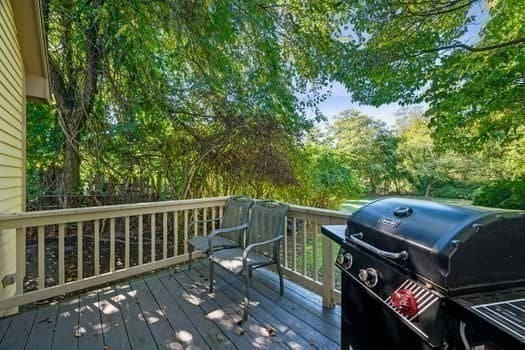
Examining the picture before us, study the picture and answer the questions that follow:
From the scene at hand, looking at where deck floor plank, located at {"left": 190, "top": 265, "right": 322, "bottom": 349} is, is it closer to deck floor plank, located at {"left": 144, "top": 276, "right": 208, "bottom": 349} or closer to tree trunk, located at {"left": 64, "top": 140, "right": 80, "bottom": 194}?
deck floor plank, located at {"left": 144, "top": 276, "right": 208, "bottom": 349}

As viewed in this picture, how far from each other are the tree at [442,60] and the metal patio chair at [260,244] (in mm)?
3114

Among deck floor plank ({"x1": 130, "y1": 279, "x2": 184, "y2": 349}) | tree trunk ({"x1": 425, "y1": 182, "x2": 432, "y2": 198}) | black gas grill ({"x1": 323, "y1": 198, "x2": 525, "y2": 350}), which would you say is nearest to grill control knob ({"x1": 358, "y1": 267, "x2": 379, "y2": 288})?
black gas grill ({"x1": 323, "y1": 198, "x2": 525, "y2": 350})

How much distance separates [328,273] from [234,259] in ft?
2.76

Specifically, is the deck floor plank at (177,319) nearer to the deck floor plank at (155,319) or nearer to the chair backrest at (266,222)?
the deck floor plank at (155,319)

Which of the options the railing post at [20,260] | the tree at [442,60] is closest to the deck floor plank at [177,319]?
the railing post at [20,260]

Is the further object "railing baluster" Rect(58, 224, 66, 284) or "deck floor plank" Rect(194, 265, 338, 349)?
"railing baluster" Rect(58, 224, 66, 284)

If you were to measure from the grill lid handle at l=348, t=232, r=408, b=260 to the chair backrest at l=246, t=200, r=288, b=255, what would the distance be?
1.38 meters

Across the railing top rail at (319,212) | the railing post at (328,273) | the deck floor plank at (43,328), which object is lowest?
the deck floor plank at (43,328)

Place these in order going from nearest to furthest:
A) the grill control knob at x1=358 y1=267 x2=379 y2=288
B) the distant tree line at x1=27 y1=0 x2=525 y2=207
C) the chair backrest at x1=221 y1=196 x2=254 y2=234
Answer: the grill control knob at x1=358 y1=267 x2=379 y2=288 → the chair backrest at x1=221 y1=196 x2=254 y2=234 → the distant tree line at x1=27 y1=0 x2=525 y2=207

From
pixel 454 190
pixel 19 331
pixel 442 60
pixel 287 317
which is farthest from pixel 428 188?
pixel 19 331

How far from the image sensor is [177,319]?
7.63 ft

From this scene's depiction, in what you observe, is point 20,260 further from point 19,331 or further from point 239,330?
point 239,330

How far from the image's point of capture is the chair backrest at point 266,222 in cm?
Answer: 279

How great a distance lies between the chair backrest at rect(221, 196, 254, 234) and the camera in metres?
3.22
